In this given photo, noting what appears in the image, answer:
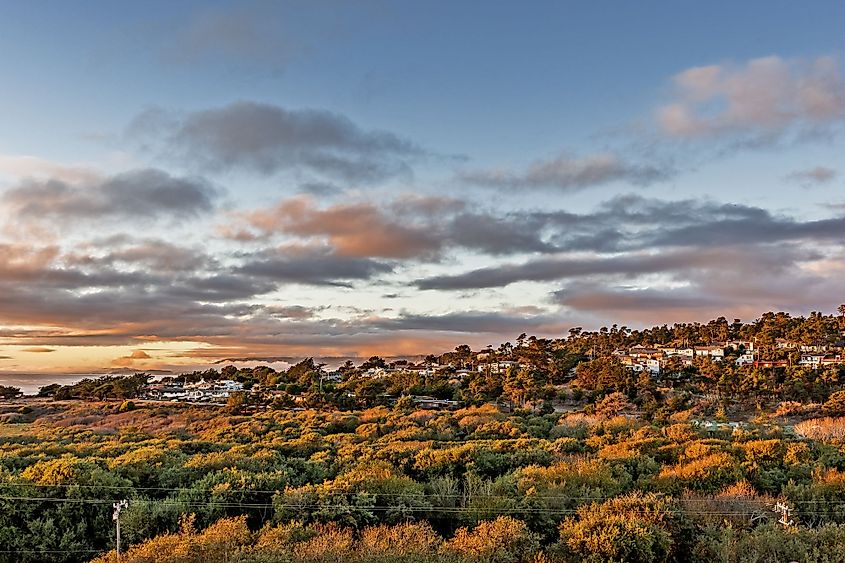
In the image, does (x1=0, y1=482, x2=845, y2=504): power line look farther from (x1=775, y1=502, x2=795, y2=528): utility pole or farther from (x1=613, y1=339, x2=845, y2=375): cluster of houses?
(x1=613, y1=339, x2=845, y2=375): cluster of houses

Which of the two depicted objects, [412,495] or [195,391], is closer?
[412,495]

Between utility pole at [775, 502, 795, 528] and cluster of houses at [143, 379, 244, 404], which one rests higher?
utility pole at [775, 502, 795, 528]

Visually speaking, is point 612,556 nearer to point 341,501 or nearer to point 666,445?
point 341,501

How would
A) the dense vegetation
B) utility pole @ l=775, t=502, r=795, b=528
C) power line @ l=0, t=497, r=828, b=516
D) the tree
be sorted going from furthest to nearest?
the tree < power line @ l=0, t=497, r=828, b=516 < utility pole @ l=775, t=502, r=795, b=528 < the dense vegetation

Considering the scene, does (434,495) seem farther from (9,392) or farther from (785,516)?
(9,392)

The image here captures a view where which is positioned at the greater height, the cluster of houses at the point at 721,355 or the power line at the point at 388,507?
the power line at the point at 388,507

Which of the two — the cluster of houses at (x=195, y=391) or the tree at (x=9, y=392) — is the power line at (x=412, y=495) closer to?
the cluster of houses at (x=195, y=391)

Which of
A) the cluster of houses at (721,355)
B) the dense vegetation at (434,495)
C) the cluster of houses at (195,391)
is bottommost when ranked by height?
the cluster of houses at (195,391)

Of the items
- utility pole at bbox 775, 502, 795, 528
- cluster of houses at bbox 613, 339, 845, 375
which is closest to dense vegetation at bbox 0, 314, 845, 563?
utility pole at bbox 775, 502, 795, 528

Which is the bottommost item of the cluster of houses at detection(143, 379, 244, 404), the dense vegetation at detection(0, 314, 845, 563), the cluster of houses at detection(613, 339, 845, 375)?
the cluster of houses at detection(143, 379, 244, 404)

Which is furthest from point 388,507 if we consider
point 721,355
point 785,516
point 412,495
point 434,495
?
point 721,355

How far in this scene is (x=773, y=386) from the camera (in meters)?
41.6

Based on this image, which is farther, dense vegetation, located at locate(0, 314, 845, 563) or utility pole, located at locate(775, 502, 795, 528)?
utility pole, located at locate(775, 502, 795, 528)

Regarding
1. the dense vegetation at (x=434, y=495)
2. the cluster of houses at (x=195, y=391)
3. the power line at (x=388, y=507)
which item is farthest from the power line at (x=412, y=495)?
the cluster of houses at (x=195, y=391)
